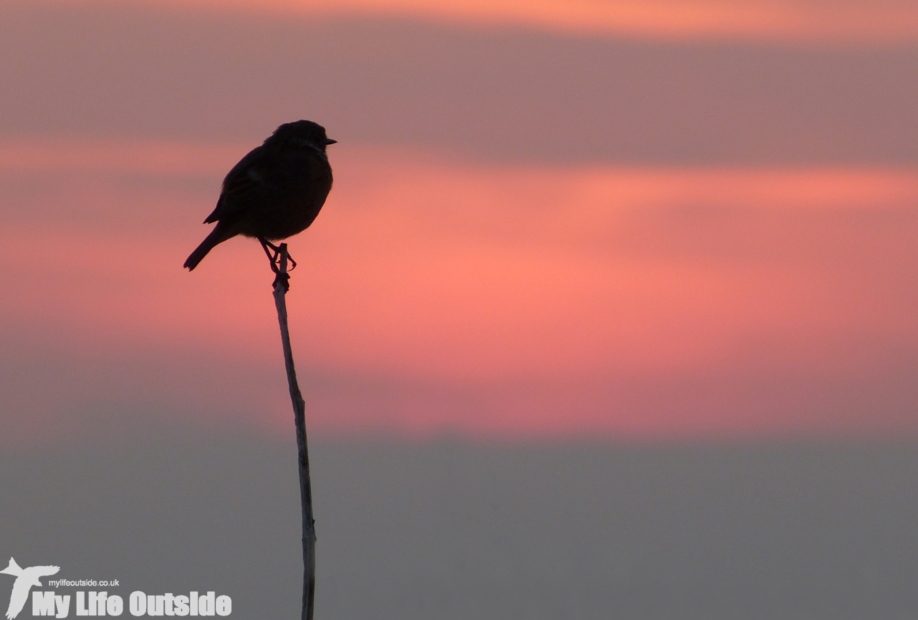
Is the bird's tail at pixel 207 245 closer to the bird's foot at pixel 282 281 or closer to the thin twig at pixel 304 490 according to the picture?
the bird's foot at pixel 282 281

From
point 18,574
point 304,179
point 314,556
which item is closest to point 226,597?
point 18,574

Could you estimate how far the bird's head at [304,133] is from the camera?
14773mm

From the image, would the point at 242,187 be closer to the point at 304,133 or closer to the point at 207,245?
the point at 207,245

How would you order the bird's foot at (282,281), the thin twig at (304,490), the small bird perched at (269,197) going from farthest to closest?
1. the small bird perched at (269,197)
2. the bird's foot at (282,281)
3. the thin twig at (304,490)

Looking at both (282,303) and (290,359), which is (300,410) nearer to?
(290,359)

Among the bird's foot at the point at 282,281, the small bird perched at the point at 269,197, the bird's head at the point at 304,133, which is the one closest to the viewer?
the bird's foot at the point at 282,281

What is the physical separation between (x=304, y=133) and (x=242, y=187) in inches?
57.5

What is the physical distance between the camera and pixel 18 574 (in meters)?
13.8

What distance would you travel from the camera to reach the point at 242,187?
13766 millimetres

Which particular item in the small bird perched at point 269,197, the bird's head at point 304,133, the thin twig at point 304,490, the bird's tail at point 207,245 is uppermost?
the bird's head at point 304,133

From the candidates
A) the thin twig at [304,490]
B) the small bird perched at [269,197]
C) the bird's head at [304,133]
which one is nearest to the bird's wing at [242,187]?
the small bird perched at [269,197]

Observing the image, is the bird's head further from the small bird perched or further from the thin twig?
the thin twig

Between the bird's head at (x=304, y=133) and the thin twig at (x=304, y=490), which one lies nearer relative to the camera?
the thin twig at (x=304, y=490)

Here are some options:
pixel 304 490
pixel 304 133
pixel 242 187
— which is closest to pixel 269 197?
pixel 242 187
